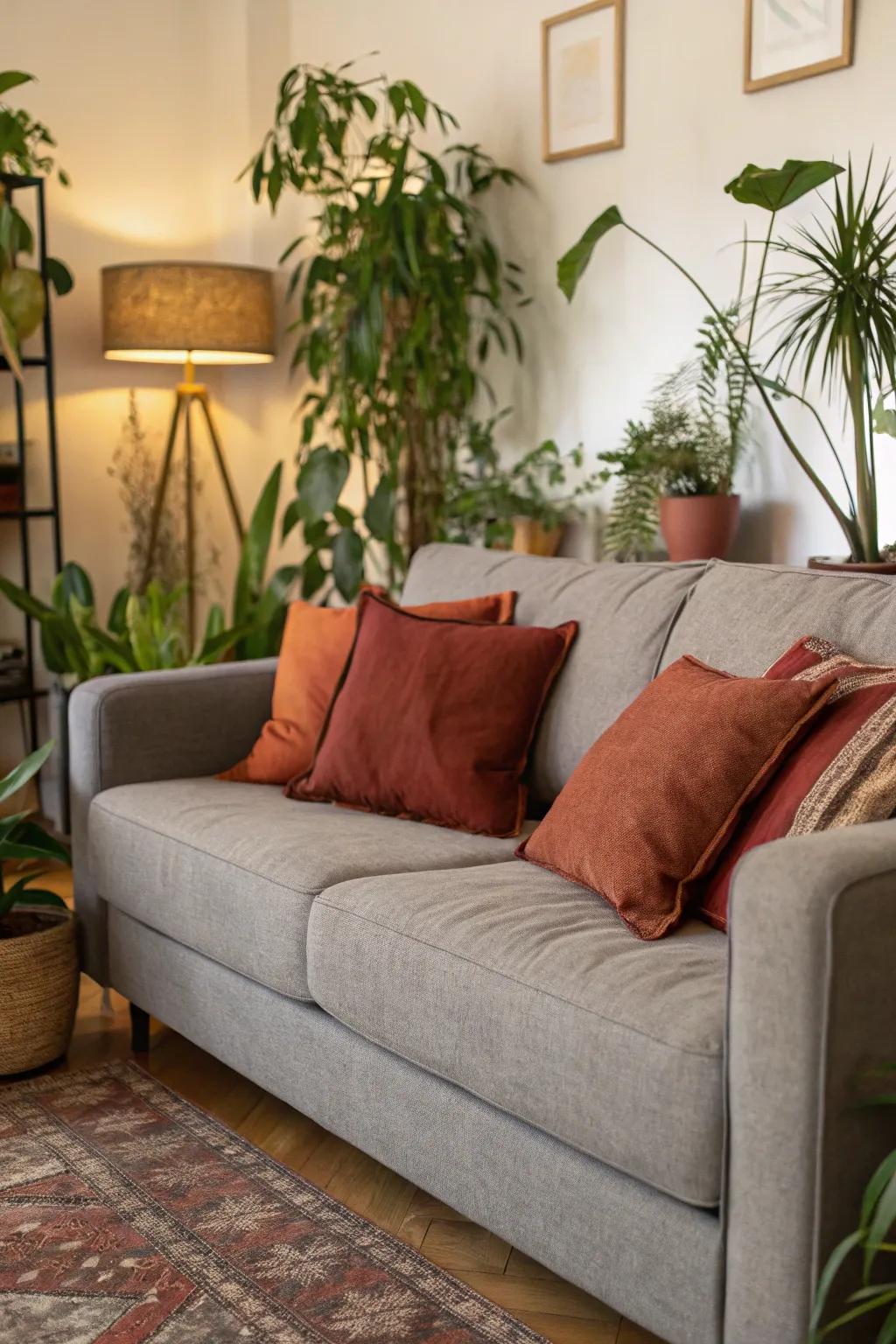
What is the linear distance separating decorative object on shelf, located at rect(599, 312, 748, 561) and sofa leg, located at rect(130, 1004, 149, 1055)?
1.36m

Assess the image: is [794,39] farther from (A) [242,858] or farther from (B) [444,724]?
(A) [242,858]

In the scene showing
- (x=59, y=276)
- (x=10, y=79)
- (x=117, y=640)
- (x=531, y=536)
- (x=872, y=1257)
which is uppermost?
(x=10, y=79)

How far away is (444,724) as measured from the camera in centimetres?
245

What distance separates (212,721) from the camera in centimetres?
286

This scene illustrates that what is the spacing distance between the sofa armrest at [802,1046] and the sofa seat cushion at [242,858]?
0.84 meters

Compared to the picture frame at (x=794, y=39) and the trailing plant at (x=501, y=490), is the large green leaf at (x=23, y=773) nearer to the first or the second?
the trailing plant at (x=501, y=490)

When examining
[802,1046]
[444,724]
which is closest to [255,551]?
[444,724]

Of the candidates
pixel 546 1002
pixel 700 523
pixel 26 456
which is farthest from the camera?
pixel 26 456

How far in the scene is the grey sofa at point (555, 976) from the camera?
138 cm

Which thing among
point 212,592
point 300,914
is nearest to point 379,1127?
point 300,914

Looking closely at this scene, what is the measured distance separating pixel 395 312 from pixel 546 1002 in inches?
94.3

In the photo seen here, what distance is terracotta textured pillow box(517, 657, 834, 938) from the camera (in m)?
1.84

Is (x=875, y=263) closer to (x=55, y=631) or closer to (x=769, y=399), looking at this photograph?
(x=769, y=399)

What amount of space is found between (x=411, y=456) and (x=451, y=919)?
82.7 inches
